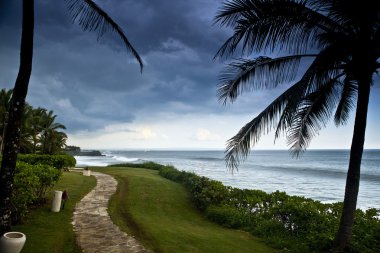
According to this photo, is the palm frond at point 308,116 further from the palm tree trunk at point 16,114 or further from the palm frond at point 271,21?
the palm tree trunk at point 16,114

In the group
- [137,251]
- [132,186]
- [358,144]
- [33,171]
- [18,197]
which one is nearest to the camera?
[358,144]

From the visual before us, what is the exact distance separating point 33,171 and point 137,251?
6741 mm

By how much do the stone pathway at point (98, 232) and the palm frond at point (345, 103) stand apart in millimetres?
7834

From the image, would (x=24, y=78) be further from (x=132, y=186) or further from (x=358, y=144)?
(x=132, y=186)

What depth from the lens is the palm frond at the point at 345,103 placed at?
32.1 ft

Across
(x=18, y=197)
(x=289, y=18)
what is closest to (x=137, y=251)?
(x=18, y=197)

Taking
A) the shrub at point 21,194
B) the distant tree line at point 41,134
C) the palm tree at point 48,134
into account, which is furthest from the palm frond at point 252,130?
the palm tree at point 48,134

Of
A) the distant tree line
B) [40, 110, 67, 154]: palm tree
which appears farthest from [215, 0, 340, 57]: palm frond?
[40, 110, 67, 154]: palm tree

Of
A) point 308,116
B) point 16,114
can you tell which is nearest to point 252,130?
point 308,116

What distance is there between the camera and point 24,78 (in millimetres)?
7465

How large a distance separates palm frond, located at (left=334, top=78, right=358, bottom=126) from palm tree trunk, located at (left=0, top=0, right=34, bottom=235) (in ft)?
28.8

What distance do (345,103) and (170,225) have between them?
8043 mm

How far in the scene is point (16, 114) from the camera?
7410 millimetres

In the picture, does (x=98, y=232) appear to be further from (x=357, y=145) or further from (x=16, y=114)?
(x=357, y=145)
